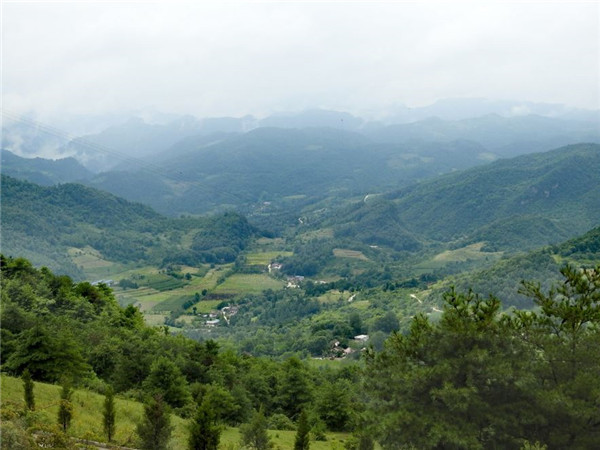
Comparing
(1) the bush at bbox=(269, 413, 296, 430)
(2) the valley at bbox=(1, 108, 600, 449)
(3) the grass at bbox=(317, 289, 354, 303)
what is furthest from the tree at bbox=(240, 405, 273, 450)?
(3) the grass at bbox=(317, 289, 354, 303)

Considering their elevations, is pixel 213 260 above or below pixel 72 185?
below

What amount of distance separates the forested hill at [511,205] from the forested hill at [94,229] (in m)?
46.8

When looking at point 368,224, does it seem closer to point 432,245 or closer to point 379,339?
point 432,245

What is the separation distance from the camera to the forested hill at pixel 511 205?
141 metres

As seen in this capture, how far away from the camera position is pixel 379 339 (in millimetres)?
59281

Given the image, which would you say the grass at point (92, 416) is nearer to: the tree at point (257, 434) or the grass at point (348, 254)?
the tree at point (257, 434)

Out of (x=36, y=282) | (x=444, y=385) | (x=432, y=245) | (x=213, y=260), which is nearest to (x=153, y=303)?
(x=213, y=260)

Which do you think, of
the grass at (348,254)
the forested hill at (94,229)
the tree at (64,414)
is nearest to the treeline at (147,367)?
the tree at (64,414)

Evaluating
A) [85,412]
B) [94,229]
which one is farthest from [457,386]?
[94,229]

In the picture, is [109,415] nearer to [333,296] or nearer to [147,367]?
[147,367]

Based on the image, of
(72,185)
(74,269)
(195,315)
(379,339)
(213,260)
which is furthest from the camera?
(72,185)

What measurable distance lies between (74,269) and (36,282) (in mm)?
62991

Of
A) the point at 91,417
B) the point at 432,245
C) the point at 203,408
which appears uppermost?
the point at 203,408

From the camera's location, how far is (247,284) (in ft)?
345
